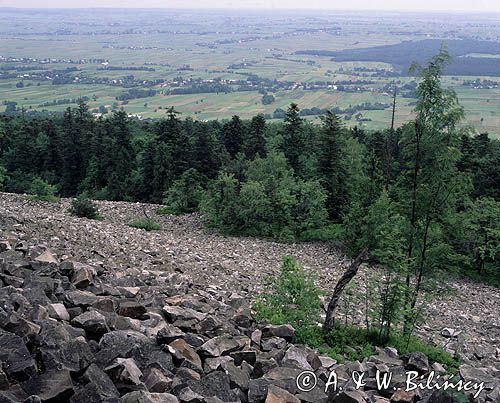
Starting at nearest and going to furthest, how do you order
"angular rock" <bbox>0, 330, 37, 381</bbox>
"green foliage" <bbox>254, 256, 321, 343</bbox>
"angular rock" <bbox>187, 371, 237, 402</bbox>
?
"angular rock" <bbox>0, 330, 37, 381</bbox> < "angular rock" <bbox>187, 371, 237, 402</bbox> < "green foliage" <bbox>254, 256, 321, 343</bbox>

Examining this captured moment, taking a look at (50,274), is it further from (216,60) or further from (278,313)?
(216,60)

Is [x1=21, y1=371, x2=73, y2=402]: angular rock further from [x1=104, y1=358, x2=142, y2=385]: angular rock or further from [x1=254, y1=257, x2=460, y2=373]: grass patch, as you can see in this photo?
[x1=254, y1=257, x2=460, y2=373]: grass patch

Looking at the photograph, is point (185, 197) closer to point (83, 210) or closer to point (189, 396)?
point (83, 210)

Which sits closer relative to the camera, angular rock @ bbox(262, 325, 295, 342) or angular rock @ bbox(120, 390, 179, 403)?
angular rock @ bbox(120, 390, 179, 403)

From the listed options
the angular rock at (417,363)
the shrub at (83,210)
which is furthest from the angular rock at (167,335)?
the shrub at (83,210)

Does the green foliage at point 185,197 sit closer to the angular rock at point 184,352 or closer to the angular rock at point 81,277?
the angular rock at point 81,277

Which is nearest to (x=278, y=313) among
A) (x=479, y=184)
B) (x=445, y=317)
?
(x=445, y=317)

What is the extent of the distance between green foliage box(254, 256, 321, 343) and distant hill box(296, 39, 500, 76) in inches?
3206

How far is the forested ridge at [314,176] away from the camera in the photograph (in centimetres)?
1425

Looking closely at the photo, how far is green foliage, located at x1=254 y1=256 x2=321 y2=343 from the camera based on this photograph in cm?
1186

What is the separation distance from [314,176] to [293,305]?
19912 mm

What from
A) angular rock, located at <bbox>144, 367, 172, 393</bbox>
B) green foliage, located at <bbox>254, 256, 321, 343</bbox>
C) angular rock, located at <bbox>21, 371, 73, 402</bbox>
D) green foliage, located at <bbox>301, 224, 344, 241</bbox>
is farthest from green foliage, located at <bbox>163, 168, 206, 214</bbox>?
angular rock, located at <bbox>21, 371, 73, 402</bbox>

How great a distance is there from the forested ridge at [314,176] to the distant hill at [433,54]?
5589 centimetres

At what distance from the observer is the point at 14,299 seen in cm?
934
